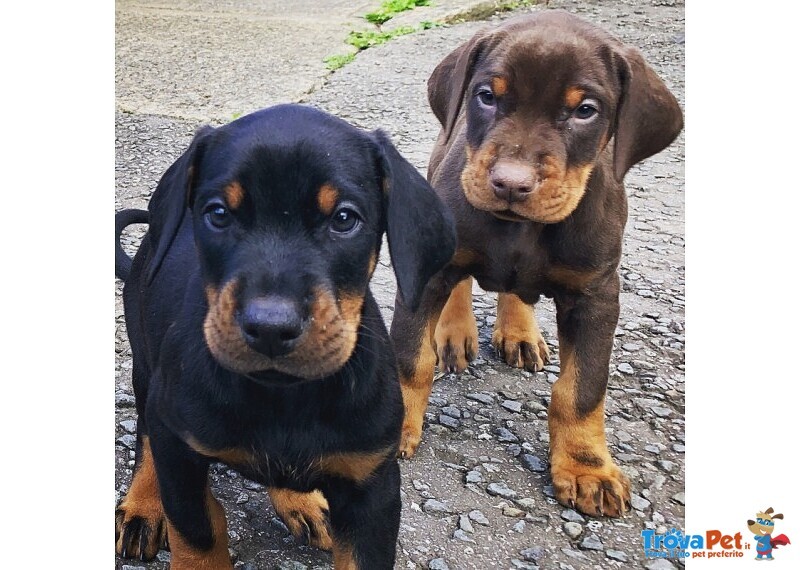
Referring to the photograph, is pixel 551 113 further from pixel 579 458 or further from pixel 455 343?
pixel 455 343

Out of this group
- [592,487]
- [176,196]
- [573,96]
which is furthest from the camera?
[592,487]

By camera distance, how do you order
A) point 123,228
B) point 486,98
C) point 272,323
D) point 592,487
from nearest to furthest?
point 272,323, point 486,98, point 592,487, point 123,228

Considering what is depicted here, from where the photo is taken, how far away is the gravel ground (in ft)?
10.6

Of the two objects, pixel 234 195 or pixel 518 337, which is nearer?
pixel 234 195

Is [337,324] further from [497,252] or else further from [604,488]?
[604,488]

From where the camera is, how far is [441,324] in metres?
4.34

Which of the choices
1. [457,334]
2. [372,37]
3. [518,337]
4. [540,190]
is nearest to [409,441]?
[457,334]

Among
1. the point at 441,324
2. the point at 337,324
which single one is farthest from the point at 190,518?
the point at 441,324

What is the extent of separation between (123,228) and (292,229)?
145 cm

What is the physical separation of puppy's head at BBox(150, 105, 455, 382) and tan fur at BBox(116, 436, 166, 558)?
3.01 feet

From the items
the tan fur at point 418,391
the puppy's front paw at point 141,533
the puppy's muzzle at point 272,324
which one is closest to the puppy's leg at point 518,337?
the tan fur at point 418,391

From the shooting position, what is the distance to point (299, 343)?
2.24 metres
